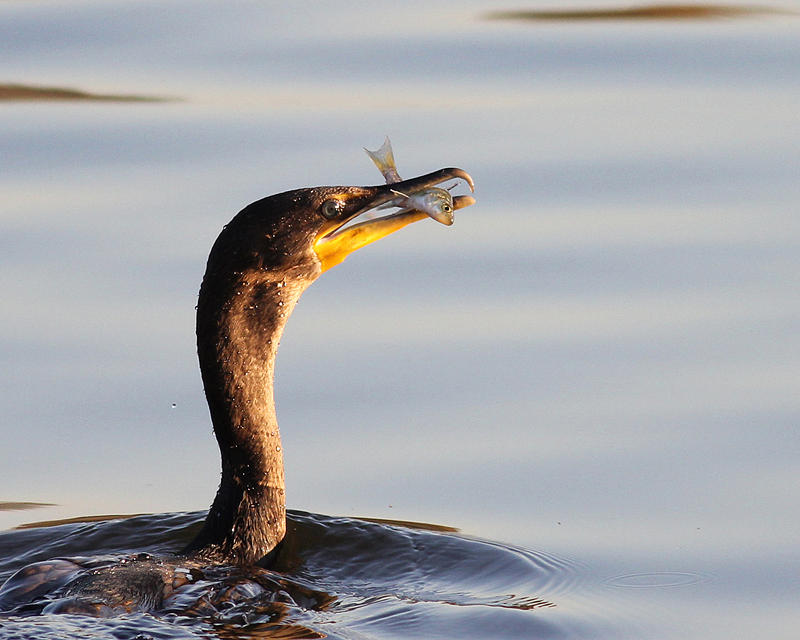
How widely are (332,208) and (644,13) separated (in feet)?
19.9

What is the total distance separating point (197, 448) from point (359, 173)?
2.39 m

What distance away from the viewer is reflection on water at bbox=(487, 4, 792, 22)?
11727 mm

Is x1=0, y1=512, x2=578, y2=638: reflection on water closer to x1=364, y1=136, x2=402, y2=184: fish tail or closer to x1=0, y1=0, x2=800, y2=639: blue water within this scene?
x1=0, y1=0, x2=800, y2=639: blue water

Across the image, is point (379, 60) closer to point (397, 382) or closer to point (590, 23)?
point (590, 23)

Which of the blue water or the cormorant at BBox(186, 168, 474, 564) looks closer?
the cormorant at BBox(186, 168, 474, 564)

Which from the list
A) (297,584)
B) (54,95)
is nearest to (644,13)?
(54,95)

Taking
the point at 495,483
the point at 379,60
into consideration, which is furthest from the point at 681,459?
the point at 379,60

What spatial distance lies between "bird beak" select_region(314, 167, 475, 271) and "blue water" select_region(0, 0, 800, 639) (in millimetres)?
908

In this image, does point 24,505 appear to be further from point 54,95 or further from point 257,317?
point 54,95

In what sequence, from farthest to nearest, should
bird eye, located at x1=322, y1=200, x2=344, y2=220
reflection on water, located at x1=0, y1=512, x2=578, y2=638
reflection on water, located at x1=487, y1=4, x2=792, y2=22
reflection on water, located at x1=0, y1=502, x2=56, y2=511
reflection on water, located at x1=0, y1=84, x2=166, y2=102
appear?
reflection on water, located at x1=487, y1=4, x2=792, y2=22 → reflection on water, located at x1=0, y1=84, x2=166, y2=102 → reflection on water, located at x1=0, y1=502, x2=56, y2=511 → bird eye, located at x1=322, y1=200, x2=344, y2=220 → reflection on water, located at x1=0, y1=512, x2=578, y2=638

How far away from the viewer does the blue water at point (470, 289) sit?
6.67 meters

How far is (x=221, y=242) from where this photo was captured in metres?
6.25

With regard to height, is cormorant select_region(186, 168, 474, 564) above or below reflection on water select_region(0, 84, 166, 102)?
below

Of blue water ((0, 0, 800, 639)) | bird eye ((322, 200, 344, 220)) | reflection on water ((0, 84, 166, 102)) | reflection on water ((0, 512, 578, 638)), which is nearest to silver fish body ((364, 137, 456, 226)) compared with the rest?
bird eye ((322, 200, 344, 220))
